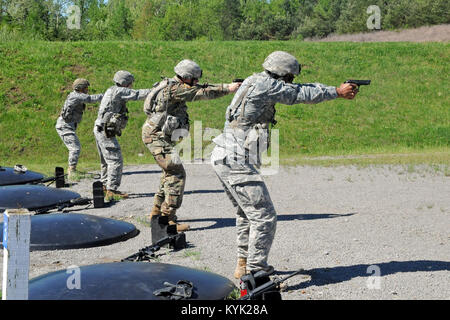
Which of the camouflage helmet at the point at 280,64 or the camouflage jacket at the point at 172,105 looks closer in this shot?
the camouflage helmet at the point at 280,64

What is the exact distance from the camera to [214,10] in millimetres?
67750

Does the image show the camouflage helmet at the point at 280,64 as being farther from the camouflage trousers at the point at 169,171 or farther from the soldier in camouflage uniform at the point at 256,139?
the camouflage trousers at the point at 169,171

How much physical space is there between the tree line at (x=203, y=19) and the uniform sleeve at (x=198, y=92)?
24777mm

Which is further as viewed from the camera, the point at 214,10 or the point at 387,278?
the point at 214,10

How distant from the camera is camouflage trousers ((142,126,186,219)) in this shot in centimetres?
787

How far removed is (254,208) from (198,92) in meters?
2.37

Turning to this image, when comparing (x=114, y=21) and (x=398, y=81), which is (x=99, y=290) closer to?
(x=398, y=81)

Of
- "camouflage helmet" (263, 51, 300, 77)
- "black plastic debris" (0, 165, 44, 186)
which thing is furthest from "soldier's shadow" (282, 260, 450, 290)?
"black plastic debris" (0, 165, 44, 186)

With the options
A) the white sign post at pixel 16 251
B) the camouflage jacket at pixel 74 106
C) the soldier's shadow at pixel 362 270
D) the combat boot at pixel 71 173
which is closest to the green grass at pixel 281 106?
the combat boot at pixel 71 173

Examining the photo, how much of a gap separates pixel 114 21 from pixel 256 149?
4848 centimetres

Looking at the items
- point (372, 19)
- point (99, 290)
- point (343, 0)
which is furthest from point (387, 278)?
point (343, 0)

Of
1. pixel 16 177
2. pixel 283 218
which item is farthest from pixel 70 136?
pixel 283 218

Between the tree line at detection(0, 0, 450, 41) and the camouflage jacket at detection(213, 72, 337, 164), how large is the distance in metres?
26.9

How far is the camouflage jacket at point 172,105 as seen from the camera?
24.5 feet
